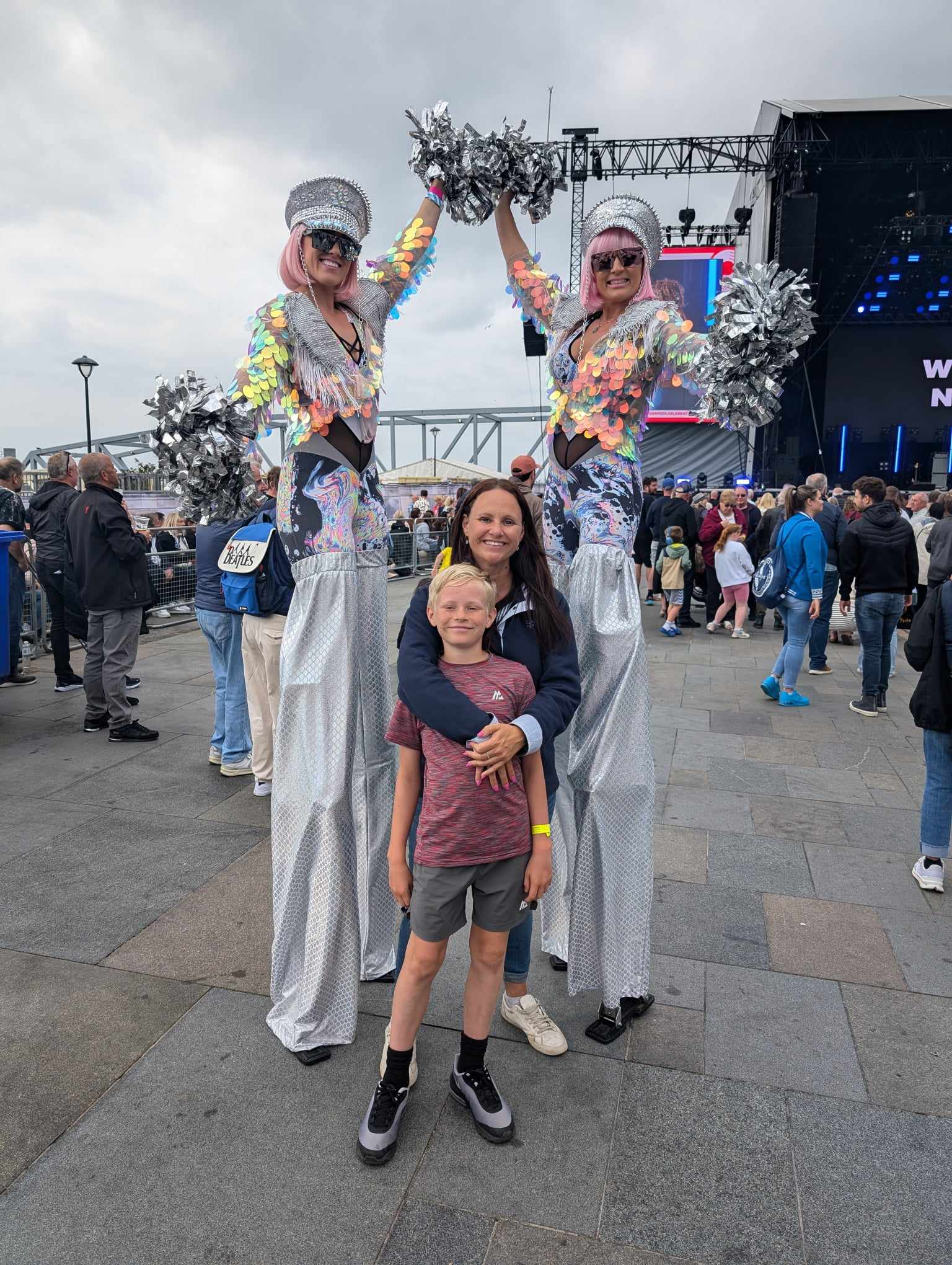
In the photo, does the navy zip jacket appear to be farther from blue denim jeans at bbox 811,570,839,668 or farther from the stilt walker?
blue denim jeans at bbox 811,570,839,668

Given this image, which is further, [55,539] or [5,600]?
[55,539]

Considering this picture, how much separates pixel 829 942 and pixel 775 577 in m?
4.18

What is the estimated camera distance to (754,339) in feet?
7.47


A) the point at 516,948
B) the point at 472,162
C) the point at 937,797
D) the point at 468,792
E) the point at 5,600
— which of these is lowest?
the point at 516,948

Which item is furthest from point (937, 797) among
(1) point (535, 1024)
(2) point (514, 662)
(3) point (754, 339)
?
(2) point (514, 662)

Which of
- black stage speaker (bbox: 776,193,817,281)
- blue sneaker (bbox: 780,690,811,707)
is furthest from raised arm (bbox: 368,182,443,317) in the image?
black stage speaker (bbox: 776,193,817,281)

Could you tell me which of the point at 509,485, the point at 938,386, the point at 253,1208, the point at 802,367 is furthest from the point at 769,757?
the point at 938,386

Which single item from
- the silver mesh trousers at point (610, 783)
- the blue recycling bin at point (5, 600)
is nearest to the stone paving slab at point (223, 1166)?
the silver mesh trousers at point (610, 783)

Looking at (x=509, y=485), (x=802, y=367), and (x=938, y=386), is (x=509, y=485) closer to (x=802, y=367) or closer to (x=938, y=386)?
(x=802, y=367)

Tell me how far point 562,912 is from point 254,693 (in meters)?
2.40

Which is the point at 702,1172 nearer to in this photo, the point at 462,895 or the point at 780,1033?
the point at 780,1033

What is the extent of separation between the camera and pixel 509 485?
6.84ft

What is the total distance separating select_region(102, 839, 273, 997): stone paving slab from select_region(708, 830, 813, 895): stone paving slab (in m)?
1.78

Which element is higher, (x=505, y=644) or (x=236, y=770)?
(x=505, y=644)
